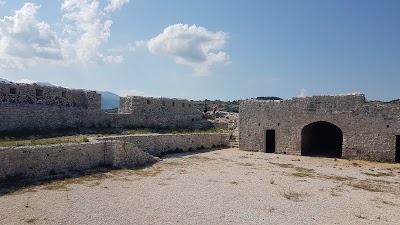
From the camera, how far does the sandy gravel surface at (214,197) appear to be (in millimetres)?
8930

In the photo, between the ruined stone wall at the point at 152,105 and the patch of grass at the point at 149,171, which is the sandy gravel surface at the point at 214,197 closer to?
the patch of grass at the point at 149,171

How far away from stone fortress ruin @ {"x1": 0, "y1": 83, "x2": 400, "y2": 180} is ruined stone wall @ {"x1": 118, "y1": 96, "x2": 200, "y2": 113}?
0.25 ft

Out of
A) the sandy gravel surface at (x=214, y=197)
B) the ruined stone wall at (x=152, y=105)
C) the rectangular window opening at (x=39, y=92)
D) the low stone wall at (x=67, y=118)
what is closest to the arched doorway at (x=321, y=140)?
the sandy gravel surface at (x=214, y=197)

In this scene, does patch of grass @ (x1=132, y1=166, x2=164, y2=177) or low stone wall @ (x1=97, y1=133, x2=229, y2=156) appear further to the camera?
low stone wall @ (x1=97, y1=133, x2=229, y2=156)

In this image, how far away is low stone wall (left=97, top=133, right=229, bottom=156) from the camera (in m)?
18.8

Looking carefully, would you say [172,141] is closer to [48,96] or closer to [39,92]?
[48,96]

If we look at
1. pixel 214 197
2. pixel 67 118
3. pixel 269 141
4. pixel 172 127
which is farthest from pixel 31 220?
pixel 172 127

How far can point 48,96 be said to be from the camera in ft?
67.2

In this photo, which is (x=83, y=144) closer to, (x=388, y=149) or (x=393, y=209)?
(x=393, y=209)

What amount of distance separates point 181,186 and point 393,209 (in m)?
6.85

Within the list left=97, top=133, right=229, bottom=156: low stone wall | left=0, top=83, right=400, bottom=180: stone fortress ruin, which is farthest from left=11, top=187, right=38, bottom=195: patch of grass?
left=97, top=133, right=229, bottom=156: low stone wall

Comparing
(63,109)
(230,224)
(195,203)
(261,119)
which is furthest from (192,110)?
(230,224)

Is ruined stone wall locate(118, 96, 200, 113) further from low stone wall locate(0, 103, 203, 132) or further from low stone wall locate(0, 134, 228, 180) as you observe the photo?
low stone wall locate(0, 134, 228, 180)

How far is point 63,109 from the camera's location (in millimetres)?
20516
